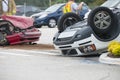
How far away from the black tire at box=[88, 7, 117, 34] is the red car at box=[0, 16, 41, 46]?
3936mm

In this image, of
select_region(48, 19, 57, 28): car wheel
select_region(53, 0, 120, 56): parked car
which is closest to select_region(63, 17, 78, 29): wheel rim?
select_region(53, 0, 120, 56): parked car

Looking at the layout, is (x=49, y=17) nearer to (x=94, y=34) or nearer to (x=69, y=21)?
(x=69, y=21)

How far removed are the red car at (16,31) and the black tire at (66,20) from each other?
2287 mm

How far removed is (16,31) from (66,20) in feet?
8.34

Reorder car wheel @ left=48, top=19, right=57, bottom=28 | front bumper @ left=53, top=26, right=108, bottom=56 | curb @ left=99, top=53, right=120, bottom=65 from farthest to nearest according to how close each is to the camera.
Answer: car wheel @ left=48, top=19, right=57, bottom=28 → front bumper @ left=53, top=26, right=108, bottom=56 → curb @ left=99, top=53, right=120, bottom=65

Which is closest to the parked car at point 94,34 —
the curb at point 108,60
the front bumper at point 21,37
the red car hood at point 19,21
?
the curb at point 108,60

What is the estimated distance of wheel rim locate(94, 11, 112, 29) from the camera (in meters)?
13.0

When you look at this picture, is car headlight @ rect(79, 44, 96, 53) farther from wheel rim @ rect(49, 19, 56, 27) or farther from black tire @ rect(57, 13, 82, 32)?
wheel rim @ rect(49, 19, 56, 27)

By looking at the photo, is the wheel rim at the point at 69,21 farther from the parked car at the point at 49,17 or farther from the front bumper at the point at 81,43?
the parked car at the point at 49,17

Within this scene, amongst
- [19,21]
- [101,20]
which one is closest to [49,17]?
[19,21]

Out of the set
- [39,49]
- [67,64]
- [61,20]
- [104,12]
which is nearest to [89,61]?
[67,64]

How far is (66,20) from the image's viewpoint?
14.5m

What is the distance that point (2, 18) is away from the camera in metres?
16.8

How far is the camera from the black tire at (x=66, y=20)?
46.8 feet
